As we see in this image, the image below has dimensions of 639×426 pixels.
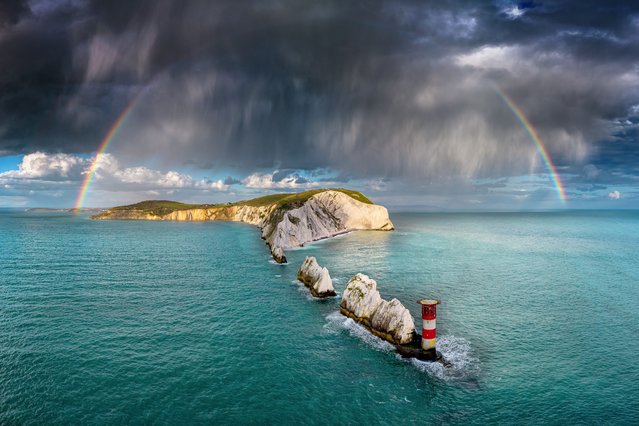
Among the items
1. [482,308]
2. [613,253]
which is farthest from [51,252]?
[613,253]

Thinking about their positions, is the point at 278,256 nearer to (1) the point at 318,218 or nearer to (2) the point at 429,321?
(2) the point at 429,321

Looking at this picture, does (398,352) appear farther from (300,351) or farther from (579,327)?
(579,327)

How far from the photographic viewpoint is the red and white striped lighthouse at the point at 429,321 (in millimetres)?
33562

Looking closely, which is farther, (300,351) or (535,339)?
(535,339)

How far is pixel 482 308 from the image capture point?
49.4 meters

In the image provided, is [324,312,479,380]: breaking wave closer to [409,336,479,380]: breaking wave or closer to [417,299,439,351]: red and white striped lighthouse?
[409,336,479,380]: breaking wave

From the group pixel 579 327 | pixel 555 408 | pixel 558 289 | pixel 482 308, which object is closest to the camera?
pixel 555 408

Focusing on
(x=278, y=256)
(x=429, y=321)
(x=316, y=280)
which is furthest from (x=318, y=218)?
(x=429, y=321)

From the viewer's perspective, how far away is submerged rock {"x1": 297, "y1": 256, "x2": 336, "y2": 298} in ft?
180

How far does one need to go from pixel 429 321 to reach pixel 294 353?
13324mm

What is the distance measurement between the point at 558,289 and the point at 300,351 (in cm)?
4953

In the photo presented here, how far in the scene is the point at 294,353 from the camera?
3462 centimetres

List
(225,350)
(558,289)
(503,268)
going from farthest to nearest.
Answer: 1. (503,268)
2. (558,289)
3. (225,350)

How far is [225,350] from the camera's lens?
114 feet
